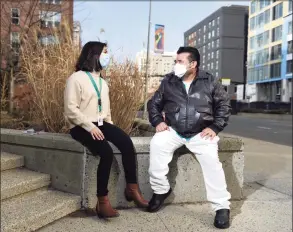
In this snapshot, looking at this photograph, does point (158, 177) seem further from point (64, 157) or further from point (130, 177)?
point (64, 157)

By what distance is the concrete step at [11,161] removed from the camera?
436cm

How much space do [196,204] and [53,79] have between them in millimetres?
2555

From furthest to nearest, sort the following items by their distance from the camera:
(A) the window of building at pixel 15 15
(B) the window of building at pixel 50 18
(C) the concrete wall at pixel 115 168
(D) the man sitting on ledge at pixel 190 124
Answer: (B) the window of building at pixel 50 18, (A) the window of building at pixel 15 15, (C) the concrete wall at pixel 115 168, (D) the man sitting on ledge at pixel 190 124

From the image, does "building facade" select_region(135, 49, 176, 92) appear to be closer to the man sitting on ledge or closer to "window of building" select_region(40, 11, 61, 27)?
the man sitting on ledge

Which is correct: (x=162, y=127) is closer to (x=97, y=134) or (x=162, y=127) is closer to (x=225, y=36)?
(x=97, y=134)

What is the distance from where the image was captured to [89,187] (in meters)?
3.85

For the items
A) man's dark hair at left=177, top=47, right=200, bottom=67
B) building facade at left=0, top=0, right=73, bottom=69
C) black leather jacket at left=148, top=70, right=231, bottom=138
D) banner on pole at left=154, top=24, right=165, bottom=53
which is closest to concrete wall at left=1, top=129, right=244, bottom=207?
black leather jacket at left=148, top=70, right=231, bottom=138

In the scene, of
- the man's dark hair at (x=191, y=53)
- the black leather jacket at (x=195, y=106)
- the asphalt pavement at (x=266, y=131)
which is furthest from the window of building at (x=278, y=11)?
the black leather jacket at (x=195, y=106)

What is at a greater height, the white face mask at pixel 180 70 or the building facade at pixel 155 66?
the building facade at pixel 155 66

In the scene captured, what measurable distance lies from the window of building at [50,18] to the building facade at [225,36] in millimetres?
2821

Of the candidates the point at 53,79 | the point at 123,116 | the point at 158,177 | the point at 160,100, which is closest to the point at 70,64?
the point at 53,79

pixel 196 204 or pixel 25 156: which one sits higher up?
pixel 25 156

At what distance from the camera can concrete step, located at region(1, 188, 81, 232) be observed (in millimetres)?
3227

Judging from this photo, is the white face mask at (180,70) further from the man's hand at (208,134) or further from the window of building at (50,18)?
the window of building at (50,18)
